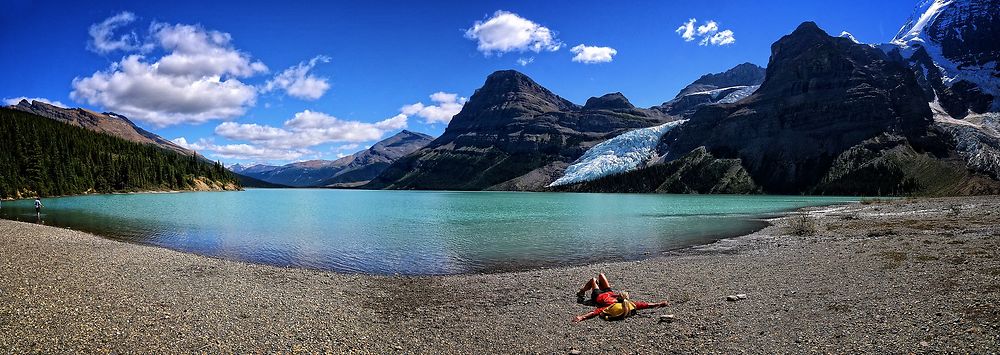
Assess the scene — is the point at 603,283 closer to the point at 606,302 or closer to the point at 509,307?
the point at 606,302

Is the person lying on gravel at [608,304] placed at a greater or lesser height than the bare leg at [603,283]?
lesser

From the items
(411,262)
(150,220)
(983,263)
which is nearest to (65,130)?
(150,220)

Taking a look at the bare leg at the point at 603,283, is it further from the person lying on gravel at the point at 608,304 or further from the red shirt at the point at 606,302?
the red shirt at the point at 606,302

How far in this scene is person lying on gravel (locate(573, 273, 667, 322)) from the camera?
15461mm

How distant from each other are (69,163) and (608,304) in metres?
176

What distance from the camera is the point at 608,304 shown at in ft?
54.0

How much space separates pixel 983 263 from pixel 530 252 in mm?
23115

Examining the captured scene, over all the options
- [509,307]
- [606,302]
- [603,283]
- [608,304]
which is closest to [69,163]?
[509,307]

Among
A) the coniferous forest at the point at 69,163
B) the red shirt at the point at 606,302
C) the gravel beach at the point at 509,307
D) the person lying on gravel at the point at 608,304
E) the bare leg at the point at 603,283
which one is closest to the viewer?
the gravel beach at the point at 509,307

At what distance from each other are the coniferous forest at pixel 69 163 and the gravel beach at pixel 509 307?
130419 mm

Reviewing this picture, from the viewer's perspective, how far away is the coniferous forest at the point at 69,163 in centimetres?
12156

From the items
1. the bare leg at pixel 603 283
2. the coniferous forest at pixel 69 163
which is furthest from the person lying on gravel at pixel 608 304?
the coniferous forest at pixel 69 163

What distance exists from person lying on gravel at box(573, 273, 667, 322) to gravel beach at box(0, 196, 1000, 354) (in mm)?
411

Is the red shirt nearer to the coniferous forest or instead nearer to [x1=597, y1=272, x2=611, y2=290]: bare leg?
[x1=597, y1=272, x2=611, y2=290]: bare leg
